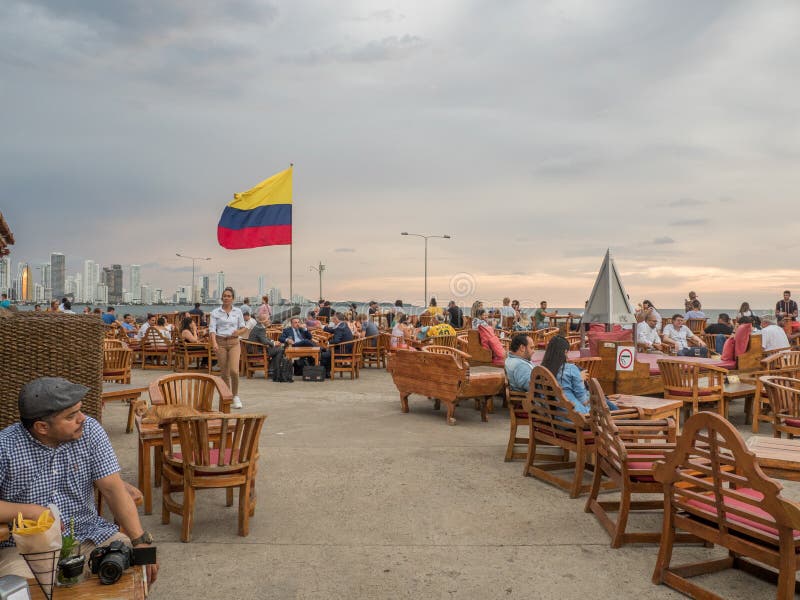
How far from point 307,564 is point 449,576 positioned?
86 centimetres

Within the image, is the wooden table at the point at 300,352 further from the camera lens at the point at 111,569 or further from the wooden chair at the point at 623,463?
the camera lens at the point at 111,569

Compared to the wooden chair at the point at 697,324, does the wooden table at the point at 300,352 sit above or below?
below

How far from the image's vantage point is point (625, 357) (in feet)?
25.4

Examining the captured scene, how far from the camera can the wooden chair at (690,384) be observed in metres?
7.88

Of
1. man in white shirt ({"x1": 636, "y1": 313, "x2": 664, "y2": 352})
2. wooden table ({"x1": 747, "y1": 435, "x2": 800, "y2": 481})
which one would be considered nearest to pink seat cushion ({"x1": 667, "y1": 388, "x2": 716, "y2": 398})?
wooden table ({"x1": 747, "y1": 435, "x2": 800, "y2": 481})

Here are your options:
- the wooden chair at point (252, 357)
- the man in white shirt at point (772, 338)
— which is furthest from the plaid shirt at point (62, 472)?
the wooden chair at point (252, 357)

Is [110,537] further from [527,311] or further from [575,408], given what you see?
[527,311]

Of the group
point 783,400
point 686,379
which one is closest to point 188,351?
point 686,379

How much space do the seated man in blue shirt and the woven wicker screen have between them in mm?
3804

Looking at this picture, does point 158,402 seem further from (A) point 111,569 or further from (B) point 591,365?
(B) point 591,365

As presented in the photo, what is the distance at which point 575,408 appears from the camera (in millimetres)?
5352

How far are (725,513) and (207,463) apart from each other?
3.11 meters

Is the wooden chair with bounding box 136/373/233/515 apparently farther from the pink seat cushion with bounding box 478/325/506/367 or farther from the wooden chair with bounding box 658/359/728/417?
the wooden chair with bounding box 658/359/728/417

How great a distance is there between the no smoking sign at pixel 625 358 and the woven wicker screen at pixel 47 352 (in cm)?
595
